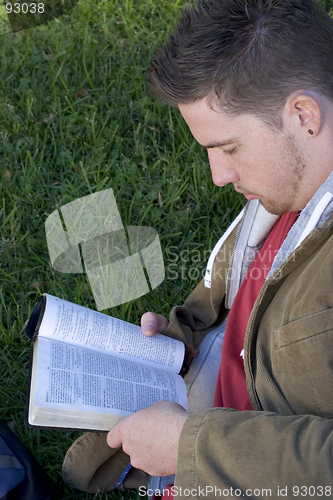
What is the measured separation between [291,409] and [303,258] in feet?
1.56

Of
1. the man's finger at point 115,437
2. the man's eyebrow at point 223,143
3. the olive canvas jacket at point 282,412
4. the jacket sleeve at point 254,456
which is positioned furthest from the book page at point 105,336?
the man's eyebrow at point 223,143

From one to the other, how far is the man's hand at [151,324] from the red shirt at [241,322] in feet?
0.98

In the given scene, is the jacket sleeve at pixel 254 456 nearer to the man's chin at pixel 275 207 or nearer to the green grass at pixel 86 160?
the man's chin at pixel 275 207

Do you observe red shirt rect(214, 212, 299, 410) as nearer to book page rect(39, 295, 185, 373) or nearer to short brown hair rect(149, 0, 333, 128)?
book page rect(39, 295, 185, 373)

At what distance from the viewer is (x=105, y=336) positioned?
6.41 feet

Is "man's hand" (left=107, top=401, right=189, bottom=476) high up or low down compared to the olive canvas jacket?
down

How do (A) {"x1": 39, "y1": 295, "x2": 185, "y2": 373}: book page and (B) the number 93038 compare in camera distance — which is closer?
(A) {"x1": 39, "y1": 295, "x2": 185, "y2": 373}: book page

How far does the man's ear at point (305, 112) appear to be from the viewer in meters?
1.74

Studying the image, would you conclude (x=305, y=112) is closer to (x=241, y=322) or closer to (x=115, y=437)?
(x=241, y=322)

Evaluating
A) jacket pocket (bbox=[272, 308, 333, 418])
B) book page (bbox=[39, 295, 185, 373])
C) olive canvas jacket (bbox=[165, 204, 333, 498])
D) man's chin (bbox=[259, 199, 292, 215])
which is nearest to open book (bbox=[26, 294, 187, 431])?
book page (bbox=[39, 295, 185, 373])

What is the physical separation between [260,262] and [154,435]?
86 cm

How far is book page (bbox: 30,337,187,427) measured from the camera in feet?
5.41

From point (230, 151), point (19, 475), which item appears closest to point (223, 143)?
point (230, 151)

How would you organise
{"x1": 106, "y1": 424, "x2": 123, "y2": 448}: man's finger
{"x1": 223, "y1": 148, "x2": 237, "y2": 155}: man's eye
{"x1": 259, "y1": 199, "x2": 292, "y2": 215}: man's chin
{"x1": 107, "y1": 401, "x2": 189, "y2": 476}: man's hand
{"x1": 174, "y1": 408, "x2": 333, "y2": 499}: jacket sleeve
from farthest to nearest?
{"x1": 259, "y1": 199, "x2": 292, "y2": 215}: man's chin → {"x1": 223, "y1": 148, "x2": 237, "y2": 155}: man's eye → {"x1": 106, "y1": 424, "x2": 123, "y2": 448}: man's finger → {"x1": 107, "y1": 401, "x2": 189, "y2": 476}: man's hand → {"x1": 174, "y1": 408, "x2": 333, "y2": 499}: jacket sleeve
